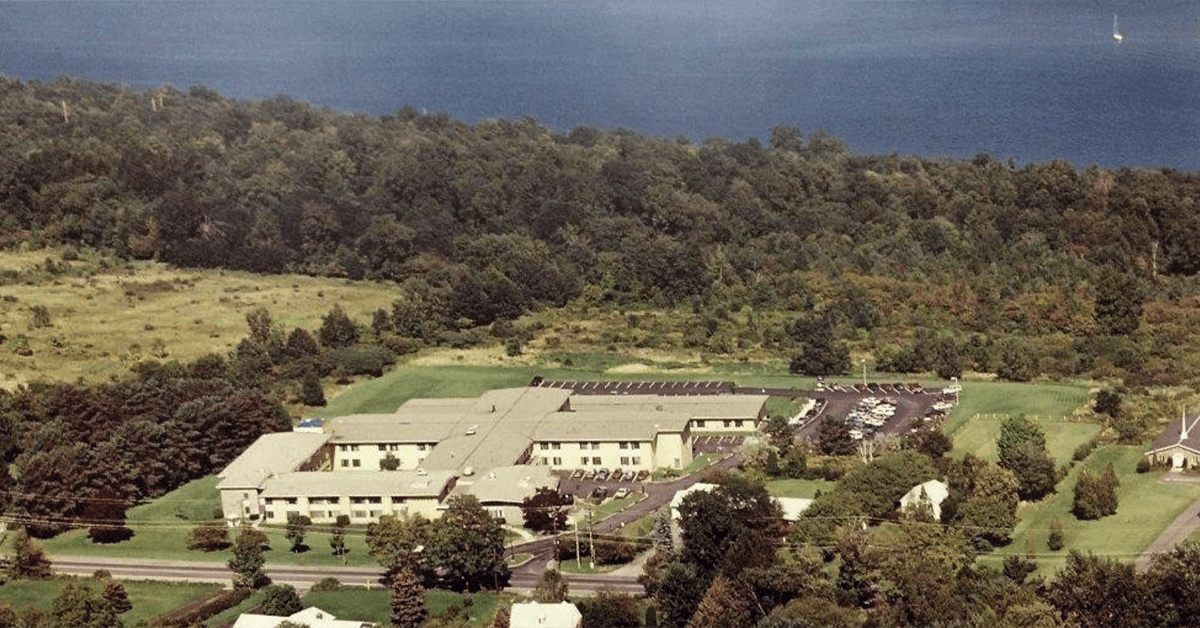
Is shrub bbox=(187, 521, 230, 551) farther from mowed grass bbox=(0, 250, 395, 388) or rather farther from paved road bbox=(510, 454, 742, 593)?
mowed grass bbox=(0, 250, 395, 388)

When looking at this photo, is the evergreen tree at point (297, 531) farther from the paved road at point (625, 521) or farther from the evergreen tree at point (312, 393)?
the evergreen tree at point (312, 393)

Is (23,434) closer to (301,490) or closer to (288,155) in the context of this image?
(301,490)

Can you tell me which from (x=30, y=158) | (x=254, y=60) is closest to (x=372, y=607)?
(x=30, y=158)

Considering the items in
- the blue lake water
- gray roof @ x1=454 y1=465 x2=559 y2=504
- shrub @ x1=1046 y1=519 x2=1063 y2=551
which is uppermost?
the blue lake water

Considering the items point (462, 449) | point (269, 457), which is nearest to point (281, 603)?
point (269, 457)

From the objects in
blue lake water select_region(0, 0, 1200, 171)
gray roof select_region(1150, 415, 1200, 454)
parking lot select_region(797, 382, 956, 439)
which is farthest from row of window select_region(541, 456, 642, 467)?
blue lake water select_region(0, 0, 1200, 171)

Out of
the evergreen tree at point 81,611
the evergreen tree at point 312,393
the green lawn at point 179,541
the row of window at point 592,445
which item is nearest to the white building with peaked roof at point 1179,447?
the row of window at point 592,445

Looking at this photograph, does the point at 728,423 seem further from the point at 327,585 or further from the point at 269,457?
the point at 327,585
